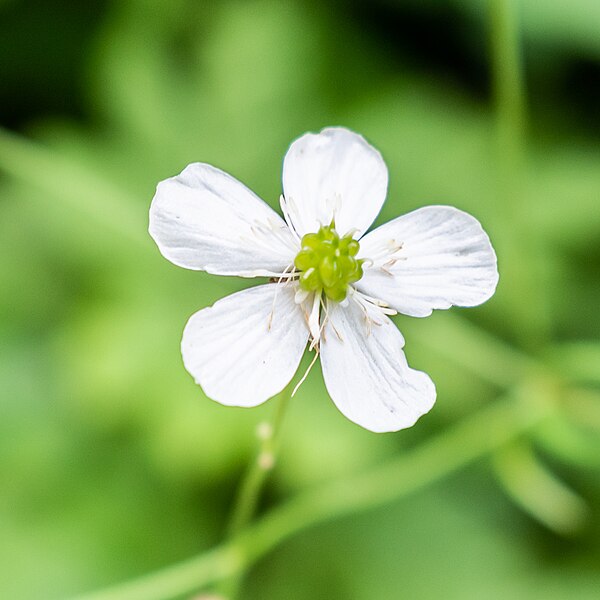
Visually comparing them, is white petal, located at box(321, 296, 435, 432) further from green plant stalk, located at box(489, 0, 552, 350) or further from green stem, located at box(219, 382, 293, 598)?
green plant stalk, located at box(489, 0, 552, 350)

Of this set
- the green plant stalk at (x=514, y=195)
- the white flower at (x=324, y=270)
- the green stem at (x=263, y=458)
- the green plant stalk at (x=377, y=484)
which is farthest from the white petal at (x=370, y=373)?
the green plant stalk at (x=514, y=195)

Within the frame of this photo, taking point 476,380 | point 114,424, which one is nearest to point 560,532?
point 476,380

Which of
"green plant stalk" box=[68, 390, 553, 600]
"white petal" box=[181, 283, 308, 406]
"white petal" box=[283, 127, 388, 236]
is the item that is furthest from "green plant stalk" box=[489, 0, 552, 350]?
"white petal" box=[181, 283, 308, 406]

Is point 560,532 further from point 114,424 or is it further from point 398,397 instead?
point 398,397

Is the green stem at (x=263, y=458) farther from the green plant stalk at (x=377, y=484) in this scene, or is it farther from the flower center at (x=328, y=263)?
the flower center at (x=328, y=263)

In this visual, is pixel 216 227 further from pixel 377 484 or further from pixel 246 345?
pixel 377 484
